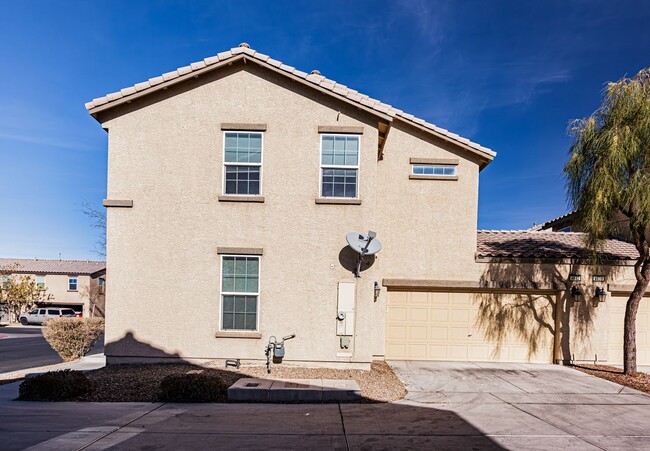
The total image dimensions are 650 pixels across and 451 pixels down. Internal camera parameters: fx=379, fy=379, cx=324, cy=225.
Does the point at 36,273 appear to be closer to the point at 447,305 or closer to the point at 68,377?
the point at 68,377

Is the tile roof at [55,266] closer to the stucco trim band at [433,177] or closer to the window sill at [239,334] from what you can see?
the window sill at [239,334]

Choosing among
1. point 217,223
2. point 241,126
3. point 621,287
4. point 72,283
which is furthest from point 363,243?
point 72,283

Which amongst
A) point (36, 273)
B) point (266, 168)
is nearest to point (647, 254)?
point (266, 168)

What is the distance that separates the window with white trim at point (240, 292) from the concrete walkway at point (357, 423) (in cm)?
273

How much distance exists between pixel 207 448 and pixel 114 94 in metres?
8.61

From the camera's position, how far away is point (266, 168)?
9711 mm

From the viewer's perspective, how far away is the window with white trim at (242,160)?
9.79 metres

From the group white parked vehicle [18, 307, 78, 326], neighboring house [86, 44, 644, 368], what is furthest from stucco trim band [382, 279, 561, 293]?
white parked vehicle [18, 307, 78, 326]

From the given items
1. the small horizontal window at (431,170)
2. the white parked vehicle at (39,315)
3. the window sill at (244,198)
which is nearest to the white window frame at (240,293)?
the window sill at (244,198)

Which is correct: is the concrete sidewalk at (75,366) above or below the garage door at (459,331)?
below

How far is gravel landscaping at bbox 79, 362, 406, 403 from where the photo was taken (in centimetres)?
739

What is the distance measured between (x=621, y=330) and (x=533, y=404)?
249 inches

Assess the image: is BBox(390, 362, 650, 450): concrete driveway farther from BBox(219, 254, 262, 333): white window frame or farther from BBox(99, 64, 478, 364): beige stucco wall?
BBox(219, 254, 262, 333): white window frame

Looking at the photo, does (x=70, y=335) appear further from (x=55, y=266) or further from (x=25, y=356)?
(x=55, y=266)
